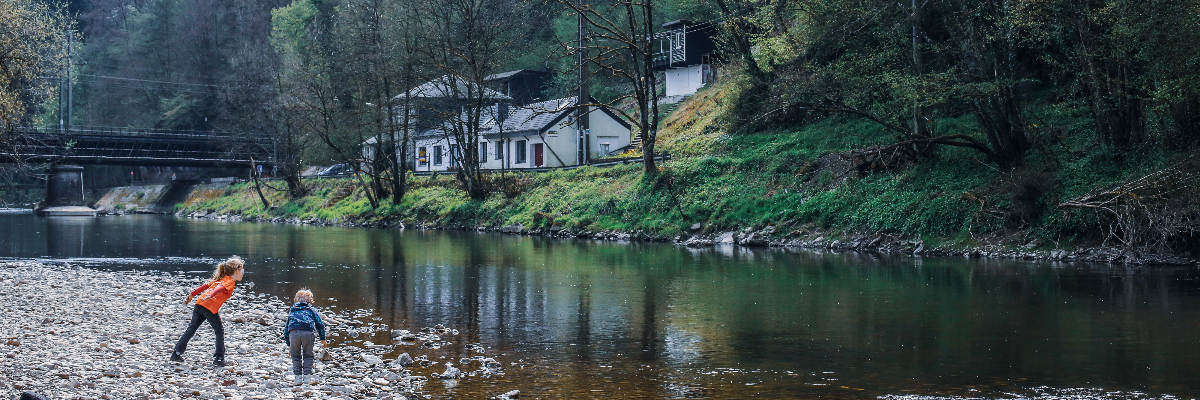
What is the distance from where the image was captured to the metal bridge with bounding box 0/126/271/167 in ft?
243

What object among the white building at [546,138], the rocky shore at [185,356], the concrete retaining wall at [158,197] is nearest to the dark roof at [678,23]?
the white building at [546,138]

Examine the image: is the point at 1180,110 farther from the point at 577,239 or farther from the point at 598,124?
the point at 598,124

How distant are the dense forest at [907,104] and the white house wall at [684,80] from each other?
321 inches

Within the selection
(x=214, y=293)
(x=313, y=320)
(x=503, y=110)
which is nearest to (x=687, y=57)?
(x=503, y=110)

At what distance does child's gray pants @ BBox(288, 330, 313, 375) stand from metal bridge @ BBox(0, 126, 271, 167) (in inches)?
2577

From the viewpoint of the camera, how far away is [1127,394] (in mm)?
9844

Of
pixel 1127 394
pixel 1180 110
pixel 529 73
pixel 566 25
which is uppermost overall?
pixel 566 25

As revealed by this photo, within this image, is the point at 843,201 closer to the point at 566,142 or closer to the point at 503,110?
the point at 566,142

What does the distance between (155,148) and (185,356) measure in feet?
254

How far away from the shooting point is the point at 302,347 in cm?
1082

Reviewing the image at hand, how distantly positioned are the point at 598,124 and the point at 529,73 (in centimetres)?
1778

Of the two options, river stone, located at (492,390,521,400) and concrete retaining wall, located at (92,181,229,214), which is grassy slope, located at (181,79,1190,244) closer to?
river stone, located at (492,390,521,400)

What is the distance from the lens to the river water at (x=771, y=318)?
10.6 metres

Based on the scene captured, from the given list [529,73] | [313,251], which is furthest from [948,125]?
[529,73]
